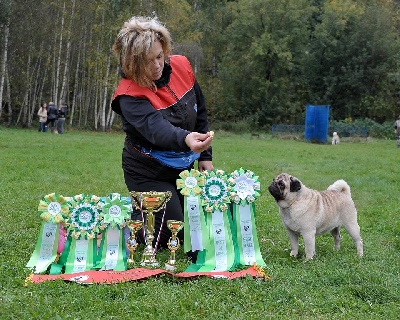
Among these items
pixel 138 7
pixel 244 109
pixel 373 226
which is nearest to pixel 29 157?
pixel 373 226

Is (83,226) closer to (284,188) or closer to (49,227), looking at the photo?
(49,227)

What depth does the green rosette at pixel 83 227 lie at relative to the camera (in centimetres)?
386

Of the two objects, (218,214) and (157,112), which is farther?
(218,214)

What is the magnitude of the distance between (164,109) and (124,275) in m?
1.22

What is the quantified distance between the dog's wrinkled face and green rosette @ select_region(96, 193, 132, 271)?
3.74 ft

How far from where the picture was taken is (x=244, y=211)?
411 centimetres

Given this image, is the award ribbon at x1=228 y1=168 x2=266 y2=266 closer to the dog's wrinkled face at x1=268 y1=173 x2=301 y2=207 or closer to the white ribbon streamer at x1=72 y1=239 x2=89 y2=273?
the dog's wrinkled face at x1=268 y1=173 x2=301 y2=207

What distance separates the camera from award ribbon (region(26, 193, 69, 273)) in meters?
3.79

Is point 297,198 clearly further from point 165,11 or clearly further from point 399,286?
point 165,11

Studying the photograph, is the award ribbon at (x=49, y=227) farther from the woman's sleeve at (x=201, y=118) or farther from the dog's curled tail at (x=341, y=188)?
the dog's curled tail at (x=341, y=188)

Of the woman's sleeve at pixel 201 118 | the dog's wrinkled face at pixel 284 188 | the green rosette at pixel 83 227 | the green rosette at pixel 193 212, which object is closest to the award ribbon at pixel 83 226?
the green rosette at pixel 83 227

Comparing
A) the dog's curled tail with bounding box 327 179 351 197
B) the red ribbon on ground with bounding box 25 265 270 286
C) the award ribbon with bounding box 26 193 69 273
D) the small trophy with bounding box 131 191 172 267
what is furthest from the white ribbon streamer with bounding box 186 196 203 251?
the dog's curled tail with bounding box 327 179 351 197

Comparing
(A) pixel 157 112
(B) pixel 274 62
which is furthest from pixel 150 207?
(B) pixel 274 62

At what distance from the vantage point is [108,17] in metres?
27.8
